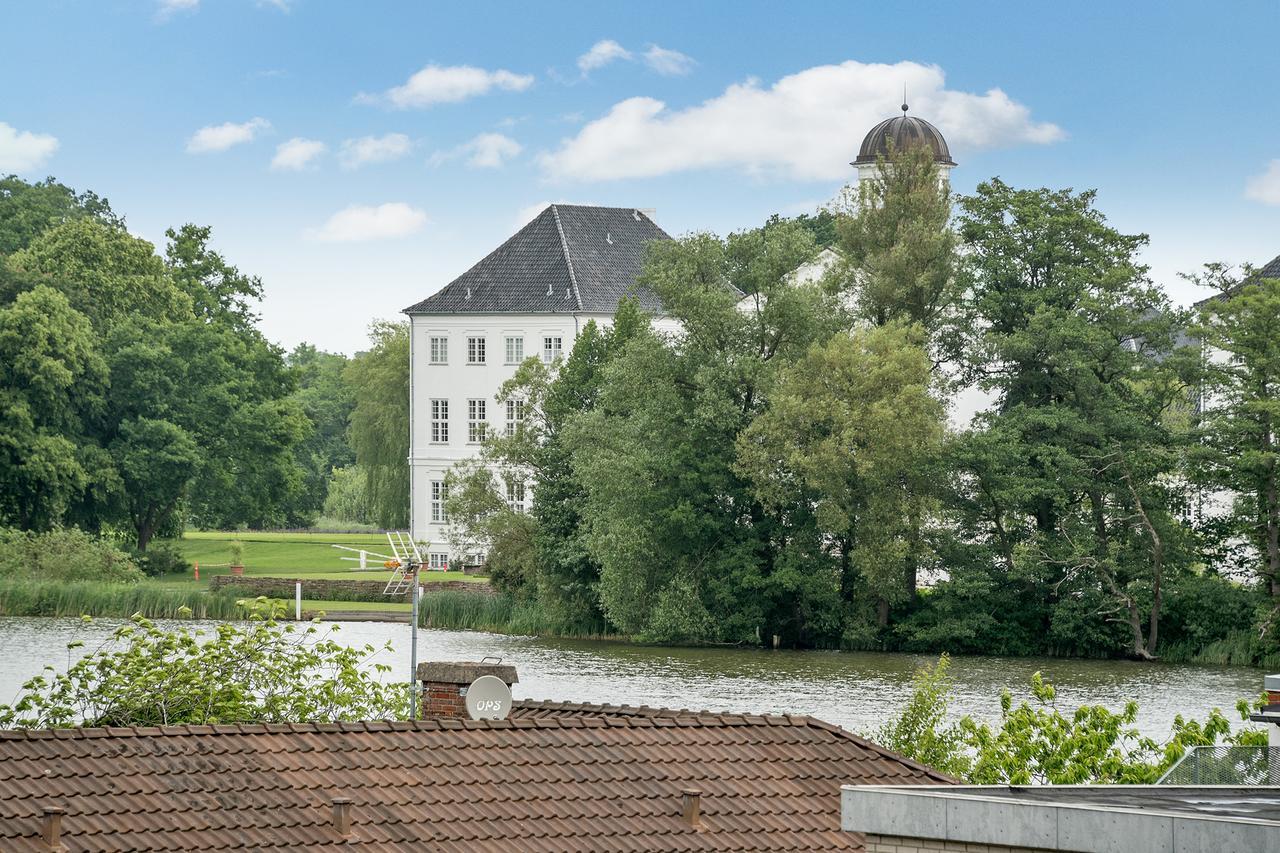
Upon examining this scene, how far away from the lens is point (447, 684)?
16.4 metres

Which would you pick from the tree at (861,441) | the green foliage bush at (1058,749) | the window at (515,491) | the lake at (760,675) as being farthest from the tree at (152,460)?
the green foliage bush at (1058,749)

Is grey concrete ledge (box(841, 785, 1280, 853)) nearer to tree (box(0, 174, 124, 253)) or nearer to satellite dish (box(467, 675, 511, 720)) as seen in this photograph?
satellite dish (box(467, 675, 511, 720))

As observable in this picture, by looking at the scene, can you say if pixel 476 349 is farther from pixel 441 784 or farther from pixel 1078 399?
pixel 441 784

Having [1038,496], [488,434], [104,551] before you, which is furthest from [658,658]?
[104,551]

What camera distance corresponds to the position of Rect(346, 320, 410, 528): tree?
82.8 m

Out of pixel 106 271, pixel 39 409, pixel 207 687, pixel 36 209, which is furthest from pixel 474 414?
pixel 207 687

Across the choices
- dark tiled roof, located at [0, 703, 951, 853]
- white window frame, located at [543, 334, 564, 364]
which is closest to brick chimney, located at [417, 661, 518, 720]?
dark tiled roof, located at [0, 703, 951, 853]

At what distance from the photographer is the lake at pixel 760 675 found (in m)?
35.6

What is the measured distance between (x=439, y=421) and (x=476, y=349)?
3.08 metres

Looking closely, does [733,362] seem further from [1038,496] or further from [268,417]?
[268,417]

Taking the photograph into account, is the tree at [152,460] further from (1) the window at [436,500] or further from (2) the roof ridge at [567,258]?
(2) the roof ridge at [567,258]

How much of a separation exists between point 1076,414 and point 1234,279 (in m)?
4.97

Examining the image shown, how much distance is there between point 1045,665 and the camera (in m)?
45.5

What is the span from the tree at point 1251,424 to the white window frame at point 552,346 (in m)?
31.7
